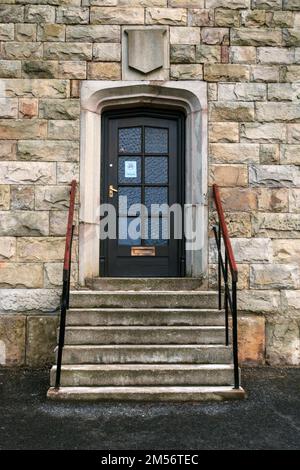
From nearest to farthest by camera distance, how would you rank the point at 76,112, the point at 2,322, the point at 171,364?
1. the point at 171,364
2. the point at 2,322
3. the point at 76,112

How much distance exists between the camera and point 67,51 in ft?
16.5

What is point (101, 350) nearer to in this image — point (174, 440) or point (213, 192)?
point (174, 440)

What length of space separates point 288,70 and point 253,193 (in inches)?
56.8

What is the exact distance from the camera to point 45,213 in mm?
4914

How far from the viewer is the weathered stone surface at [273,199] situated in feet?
16.4

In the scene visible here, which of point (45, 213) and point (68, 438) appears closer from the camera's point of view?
point (68, 438)

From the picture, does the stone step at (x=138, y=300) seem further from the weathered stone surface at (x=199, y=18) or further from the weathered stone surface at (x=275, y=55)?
the weathered stone surface at (x=199, y=18)

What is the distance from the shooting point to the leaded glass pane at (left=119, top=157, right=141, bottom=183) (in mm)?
5320

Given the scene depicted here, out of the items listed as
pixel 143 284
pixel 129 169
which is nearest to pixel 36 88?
pixel 129 169

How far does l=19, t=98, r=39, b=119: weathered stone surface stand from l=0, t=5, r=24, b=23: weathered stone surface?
90 centimetres

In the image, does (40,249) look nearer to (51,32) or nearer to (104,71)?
(104,71)

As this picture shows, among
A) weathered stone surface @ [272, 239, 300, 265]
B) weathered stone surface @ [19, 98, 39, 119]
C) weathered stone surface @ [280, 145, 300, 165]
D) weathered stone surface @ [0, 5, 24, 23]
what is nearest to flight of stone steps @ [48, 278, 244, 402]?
weathered stone surface @ [272, 239, 300, 265]

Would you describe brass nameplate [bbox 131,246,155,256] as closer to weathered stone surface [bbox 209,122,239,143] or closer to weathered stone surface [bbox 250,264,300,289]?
weathered stone surface [bbox 250,264,300,289]
